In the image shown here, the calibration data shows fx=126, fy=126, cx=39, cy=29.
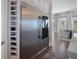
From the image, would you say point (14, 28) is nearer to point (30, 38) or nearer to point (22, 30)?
point (22, 30)

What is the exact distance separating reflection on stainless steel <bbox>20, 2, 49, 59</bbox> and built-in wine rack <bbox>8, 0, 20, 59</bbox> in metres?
0.08

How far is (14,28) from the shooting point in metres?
2.21

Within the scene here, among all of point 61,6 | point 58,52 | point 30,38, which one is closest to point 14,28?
point 30,38

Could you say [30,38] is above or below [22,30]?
below

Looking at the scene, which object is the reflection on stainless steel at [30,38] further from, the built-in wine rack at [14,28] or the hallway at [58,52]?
the hallway at [58,52]

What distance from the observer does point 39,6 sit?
114 inches

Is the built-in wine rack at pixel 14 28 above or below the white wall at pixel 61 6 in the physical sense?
below

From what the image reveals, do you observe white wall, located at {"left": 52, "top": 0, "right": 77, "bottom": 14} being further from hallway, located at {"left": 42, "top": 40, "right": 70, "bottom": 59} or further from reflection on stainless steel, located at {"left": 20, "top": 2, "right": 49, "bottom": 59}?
hallway, located at {"left": 42, "top": 40, "right": 70, "bottom": 59}

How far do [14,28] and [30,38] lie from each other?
41 centimetres

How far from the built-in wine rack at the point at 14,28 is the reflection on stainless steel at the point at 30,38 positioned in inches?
3.0

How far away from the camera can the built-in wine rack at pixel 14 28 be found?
2166mm

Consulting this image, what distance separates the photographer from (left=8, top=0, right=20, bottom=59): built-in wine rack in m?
2.17

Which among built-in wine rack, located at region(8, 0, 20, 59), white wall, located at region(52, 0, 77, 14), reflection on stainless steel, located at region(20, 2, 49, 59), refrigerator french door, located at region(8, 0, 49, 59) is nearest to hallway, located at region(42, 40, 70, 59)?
reflection on stainless steel, located at region(20, 2, 49, 59)

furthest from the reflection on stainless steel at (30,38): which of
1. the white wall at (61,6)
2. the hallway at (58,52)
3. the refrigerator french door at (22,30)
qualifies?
the white wall at (61,6)
